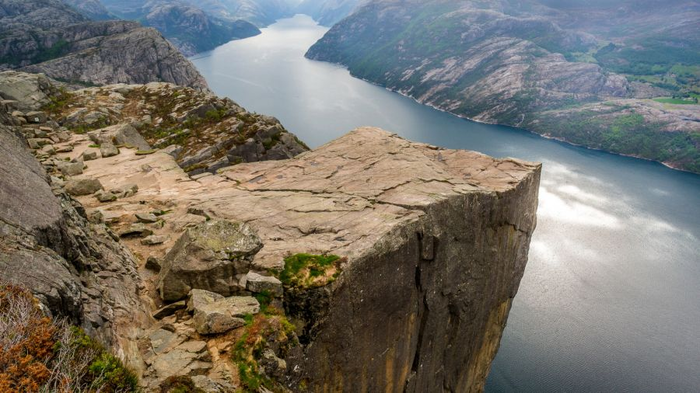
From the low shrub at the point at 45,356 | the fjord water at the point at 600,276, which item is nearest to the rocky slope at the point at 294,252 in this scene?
the low shrub at the point at 45,356

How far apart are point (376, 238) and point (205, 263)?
7794mm

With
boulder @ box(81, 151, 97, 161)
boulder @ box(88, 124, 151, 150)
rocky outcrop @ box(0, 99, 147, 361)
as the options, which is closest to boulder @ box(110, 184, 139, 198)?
rocky outcrop @ box(0, 99, 147, 361)

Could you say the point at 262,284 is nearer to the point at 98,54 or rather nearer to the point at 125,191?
the point at 125,191

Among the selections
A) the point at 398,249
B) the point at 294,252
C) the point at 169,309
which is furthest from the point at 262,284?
the point at 398,249

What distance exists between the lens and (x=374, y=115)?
163 metres

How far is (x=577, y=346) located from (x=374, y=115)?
125006mm

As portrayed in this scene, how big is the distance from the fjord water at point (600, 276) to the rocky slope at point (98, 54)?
41.5 metres

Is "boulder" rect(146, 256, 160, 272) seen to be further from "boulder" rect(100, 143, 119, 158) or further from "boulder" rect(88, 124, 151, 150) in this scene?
"boulder" rect(88, 124, 151, 150)

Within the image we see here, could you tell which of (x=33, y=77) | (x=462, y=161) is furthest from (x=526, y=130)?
(x=33, y=77)

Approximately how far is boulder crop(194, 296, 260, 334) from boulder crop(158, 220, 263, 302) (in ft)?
3.32

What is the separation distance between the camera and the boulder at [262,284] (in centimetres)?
1418

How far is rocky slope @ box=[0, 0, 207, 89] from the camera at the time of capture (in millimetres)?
99312

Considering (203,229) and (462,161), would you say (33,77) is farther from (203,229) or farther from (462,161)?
(462,161)

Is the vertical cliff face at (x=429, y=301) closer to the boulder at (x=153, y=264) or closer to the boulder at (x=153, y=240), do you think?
the boulder at (x=153, y=264)
